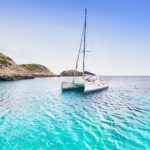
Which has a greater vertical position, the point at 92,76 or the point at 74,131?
the point at 92,76

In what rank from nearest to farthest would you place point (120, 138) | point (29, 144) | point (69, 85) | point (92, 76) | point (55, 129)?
point (29, 144)
point (120, 138)
point (55, 129)
point (69, 85)
point (92, 76)

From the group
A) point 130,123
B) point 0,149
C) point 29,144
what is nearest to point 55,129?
point 29,144

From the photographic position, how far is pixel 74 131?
5871 mm

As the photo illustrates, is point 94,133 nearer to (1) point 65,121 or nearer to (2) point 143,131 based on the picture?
(1) point 65,121

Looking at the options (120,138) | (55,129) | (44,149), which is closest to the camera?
(44,149)

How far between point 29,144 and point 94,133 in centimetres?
331

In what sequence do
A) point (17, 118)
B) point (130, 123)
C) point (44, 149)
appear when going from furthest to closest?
point (17, 118)
point (130, 123)
point (44, 149)

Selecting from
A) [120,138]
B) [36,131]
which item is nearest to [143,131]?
[120,138]

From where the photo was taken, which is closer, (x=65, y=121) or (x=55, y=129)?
(x=55, y=129)

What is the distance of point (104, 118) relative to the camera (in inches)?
301

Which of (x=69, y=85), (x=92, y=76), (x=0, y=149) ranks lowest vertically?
(x=0, y=149)

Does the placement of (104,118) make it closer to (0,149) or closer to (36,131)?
(36,131)

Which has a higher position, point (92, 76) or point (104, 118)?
point (92, 76)

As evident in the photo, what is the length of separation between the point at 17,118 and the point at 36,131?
2698mm
